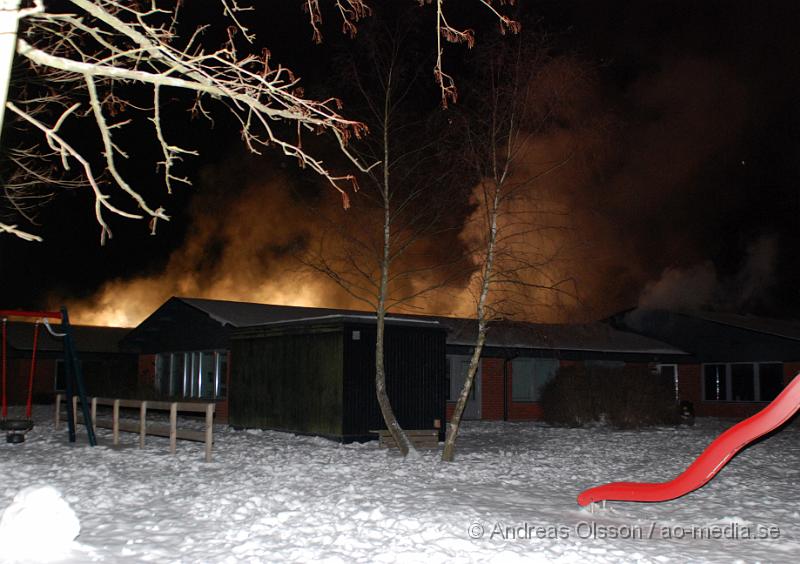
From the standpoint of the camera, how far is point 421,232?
49.1ft

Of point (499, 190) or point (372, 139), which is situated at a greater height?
point (372, 139)

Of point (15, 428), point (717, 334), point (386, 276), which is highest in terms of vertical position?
point (386, 276)

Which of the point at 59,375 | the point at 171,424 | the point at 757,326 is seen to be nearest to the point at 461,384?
the point at 757,326

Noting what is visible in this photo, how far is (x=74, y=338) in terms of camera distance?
108 feet

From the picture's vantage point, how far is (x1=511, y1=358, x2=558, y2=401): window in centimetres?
2742

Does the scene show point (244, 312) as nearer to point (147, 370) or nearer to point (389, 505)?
point (147, 370)

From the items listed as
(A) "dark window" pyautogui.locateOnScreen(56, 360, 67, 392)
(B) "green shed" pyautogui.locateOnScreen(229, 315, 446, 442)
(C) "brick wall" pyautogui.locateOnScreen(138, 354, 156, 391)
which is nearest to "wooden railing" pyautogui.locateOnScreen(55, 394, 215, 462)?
(B) "green shed" pyautogui.locateOnScreen(229, 315, 446, 442)

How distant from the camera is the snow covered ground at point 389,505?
279 inches

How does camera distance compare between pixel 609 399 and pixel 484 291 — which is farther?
pixel 609 399

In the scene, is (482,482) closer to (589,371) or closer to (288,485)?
(288,485)

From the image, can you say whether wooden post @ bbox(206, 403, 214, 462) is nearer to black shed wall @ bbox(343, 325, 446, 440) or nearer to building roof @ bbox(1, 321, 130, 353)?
black shed wall @ bbox(343, 325, 446, 440)

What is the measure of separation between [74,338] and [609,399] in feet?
74.4

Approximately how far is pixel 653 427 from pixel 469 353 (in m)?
6.53

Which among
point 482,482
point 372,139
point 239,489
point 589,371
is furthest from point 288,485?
point 589,371
